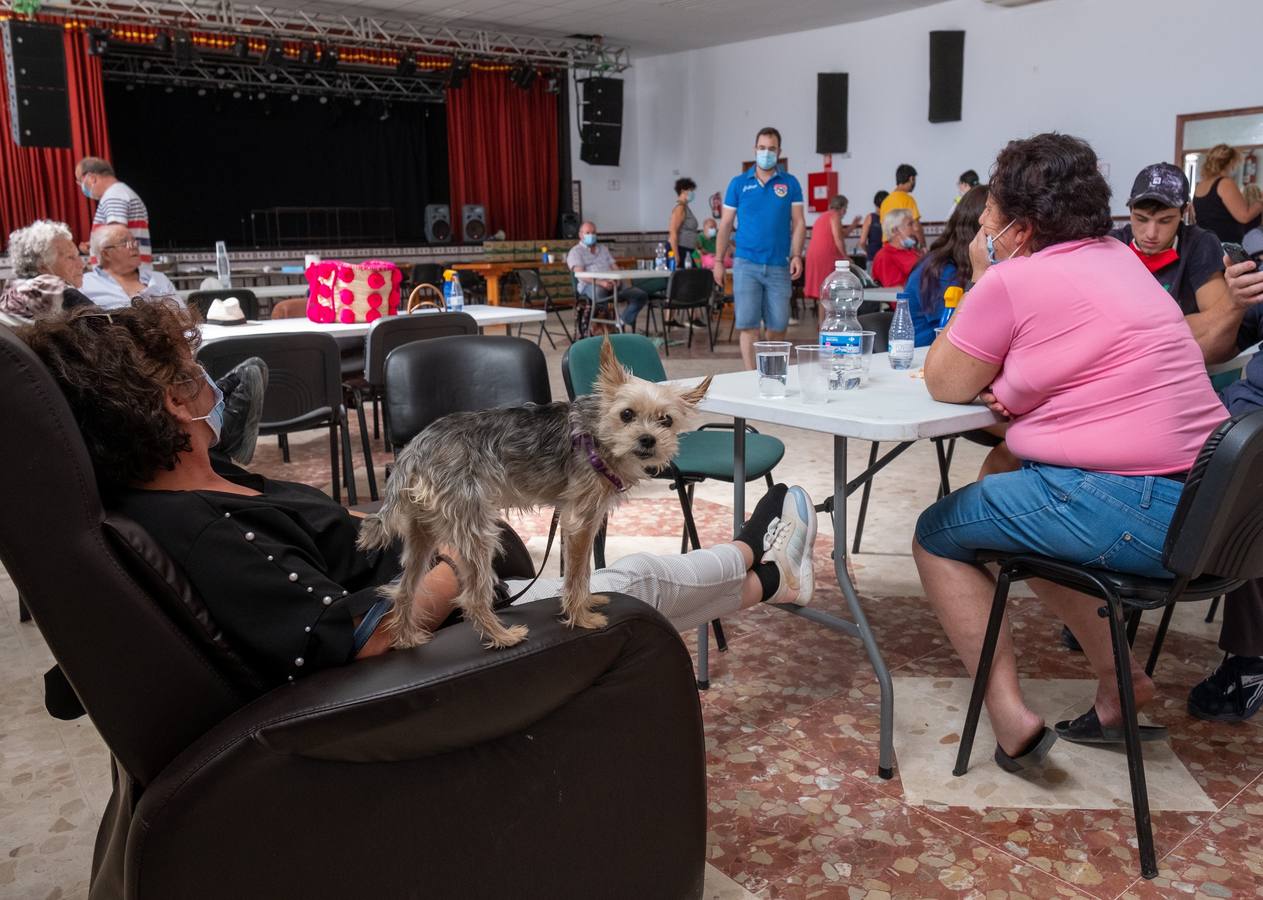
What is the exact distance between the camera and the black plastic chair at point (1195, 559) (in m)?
1.52

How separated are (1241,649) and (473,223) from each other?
40.1ft

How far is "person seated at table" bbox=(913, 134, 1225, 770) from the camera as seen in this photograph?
5.80 feet

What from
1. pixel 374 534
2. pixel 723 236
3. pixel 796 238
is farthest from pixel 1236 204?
pixel 374 534

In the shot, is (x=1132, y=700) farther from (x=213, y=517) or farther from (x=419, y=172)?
(x=419, y=172)

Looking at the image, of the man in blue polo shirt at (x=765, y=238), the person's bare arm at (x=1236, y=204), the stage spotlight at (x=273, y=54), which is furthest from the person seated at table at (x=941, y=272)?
the stage spotlight at (x=273, y=54)

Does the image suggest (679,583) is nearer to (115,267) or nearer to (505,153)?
(115,267)

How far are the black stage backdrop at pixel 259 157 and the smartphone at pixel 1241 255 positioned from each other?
1242 centimetres

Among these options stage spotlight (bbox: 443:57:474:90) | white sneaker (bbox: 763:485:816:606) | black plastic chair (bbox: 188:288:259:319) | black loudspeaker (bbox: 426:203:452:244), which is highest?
stage spotlight (bbox: 443:57:474:90)

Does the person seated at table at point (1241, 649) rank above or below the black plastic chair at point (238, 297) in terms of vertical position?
below

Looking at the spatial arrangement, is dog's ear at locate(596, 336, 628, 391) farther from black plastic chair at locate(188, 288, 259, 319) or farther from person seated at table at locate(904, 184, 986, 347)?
black plastic chair at locate(188, 288, 259, 319)

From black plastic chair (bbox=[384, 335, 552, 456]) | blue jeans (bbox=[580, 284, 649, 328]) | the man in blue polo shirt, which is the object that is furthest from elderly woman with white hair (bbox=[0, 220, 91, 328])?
blue jeans (bbox=[580, 284, 649, 328])

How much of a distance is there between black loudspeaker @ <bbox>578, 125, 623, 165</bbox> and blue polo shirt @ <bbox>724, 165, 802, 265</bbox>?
24.4ft

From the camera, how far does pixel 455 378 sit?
262 cm

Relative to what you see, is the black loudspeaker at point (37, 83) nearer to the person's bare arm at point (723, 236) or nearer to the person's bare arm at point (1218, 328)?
the person's bare arm at point (723, 236)
